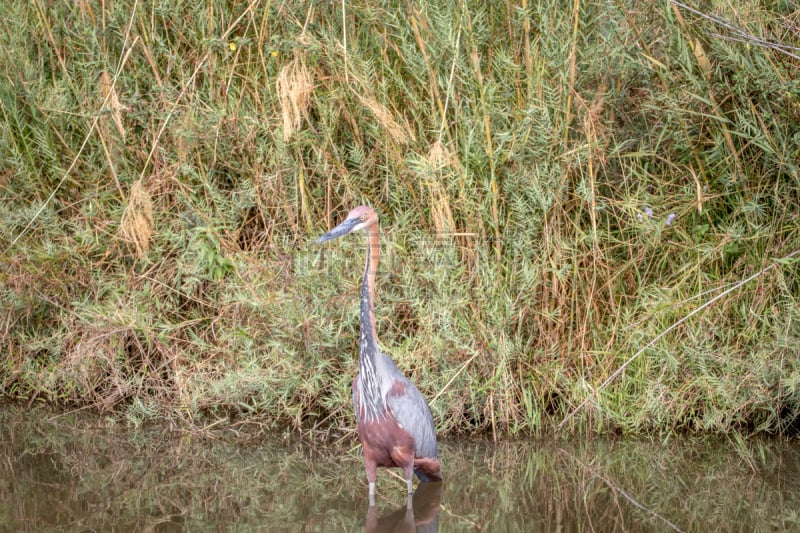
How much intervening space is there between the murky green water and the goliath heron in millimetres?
185

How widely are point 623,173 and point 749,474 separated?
5.30 feet

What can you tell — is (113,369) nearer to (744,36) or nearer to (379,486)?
(379,486)

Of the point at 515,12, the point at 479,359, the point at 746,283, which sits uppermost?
the point at 515,12

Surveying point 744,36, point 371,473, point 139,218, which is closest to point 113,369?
point 139,218

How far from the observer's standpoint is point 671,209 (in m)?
5.32

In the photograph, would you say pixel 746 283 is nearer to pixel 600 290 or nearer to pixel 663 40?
pixel 600 290

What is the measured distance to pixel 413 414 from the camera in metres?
4.32

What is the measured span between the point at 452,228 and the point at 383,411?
49.7 inches

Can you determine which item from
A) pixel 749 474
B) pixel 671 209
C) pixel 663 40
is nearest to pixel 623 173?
pixel 671 209

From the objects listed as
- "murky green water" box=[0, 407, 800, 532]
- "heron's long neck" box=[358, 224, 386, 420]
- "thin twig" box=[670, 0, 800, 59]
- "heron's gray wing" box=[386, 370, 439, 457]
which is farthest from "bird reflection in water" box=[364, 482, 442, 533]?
"thin twig" box=[670, 0, 800, 59]

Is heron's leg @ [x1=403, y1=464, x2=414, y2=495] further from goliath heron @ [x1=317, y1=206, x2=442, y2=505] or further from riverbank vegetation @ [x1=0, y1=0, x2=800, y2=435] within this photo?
riverbank vegetation @ [x1=0, y1=0, x2=800, y2=435]

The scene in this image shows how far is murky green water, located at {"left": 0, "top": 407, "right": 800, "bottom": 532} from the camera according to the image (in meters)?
4.10

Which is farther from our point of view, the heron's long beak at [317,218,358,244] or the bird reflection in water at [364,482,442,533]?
the heron's long beak at [317,218,358,244]

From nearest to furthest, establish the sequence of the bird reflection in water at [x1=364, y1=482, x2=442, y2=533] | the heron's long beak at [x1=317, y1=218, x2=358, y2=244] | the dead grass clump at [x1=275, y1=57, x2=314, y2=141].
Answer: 1. the bird reflection in water at [x1=364, y1=482, x2=442, y2=533]
2. the heron's long beak at [x1=317, y1=218, x2=358, y2=244]
3. the dead grass clump at [x1=275, y1=57, x2=314, y2=141]
